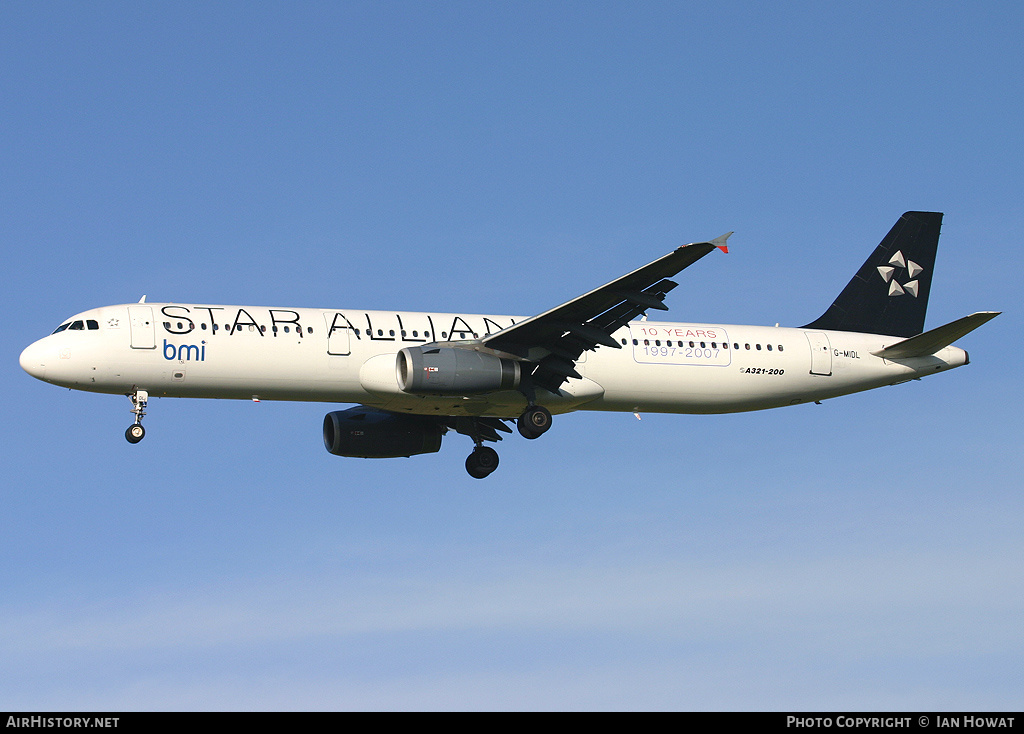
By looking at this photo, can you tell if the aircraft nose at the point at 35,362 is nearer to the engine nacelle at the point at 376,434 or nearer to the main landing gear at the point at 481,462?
the engine nacelle at the point at 376,434

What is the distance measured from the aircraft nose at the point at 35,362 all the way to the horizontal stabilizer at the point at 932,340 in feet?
83.2

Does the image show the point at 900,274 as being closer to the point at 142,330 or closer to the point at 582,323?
the point at 582,323

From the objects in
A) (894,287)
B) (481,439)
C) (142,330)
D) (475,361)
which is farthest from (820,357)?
(142,330)

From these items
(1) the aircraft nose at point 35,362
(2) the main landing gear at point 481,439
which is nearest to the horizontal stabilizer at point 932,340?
(2) the main landing gear at point 481,439

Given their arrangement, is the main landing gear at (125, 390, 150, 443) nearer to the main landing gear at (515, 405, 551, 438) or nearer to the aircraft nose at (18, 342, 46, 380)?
the aircraft nose at (18, 342, 46, 380)

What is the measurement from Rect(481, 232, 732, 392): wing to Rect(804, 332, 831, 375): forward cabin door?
785cm

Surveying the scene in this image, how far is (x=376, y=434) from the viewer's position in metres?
41.6

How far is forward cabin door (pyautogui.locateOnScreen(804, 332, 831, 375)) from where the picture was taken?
41.6m

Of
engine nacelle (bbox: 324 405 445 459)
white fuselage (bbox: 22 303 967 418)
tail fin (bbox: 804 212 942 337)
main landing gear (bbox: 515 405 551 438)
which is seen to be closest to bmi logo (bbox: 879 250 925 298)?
tail fin (bbox: 804 212 942 337)

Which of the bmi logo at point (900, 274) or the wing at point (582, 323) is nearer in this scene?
the wing at point (582, 323)

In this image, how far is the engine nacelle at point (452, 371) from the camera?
35594mm
